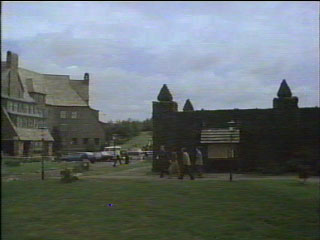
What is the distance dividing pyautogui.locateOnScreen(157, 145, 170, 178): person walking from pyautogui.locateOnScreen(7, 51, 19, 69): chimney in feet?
16.7

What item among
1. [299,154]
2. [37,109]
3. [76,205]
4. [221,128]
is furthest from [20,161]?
[221,128]

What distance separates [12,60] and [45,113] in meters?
0.71

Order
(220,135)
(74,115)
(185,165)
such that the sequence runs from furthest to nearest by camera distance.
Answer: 1. (220,135)
2. (185,165)
3. (74,115)

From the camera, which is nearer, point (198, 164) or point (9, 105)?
point (9, 105)

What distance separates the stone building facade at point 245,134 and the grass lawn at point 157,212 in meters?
1.18

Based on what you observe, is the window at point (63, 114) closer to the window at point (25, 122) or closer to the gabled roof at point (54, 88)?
the gabled roof at point (54, 88)

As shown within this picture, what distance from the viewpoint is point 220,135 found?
32.5 ft

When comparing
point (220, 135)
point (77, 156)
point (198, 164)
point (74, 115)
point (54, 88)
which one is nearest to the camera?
point (54, 88)

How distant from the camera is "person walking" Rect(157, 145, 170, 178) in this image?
7.57m

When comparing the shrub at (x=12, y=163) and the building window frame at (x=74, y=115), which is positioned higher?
the building window frame at (x=74, y=115)

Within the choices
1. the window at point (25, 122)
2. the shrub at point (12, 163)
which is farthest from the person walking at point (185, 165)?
the shrub at point (12, 163)

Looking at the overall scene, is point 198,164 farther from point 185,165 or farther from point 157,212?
point 157,212

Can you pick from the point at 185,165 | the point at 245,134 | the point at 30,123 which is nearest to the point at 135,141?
the point at 30,123

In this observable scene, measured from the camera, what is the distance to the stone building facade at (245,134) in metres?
7.05
